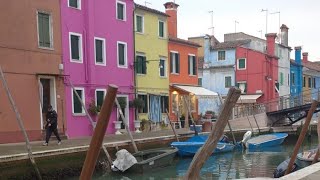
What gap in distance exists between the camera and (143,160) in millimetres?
14078

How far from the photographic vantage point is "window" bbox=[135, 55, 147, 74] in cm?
2189

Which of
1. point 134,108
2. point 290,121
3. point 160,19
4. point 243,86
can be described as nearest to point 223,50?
point 243,86

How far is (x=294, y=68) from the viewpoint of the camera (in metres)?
39.5

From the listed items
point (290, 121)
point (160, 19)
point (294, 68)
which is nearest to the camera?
point (160, 19)

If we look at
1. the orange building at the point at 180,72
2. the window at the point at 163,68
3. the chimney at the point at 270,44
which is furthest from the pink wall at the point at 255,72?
the window at the point at 163,68

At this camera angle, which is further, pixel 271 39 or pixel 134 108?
pixel 271 39

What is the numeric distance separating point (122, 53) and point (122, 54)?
5 centimetres

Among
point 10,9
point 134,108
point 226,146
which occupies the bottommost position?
point 226,146

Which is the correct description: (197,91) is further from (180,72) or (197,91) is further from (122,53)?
(122,53)

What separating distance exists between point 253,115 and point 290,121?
4213 mm

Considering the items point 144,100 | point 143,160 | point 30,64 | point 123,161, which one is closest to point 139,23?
point 144,100

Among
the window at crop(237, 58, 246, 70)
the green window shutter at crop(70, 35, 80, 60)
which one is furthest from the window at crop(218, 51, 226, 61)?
the green window shutter at crop(70, 35, 80, 60)

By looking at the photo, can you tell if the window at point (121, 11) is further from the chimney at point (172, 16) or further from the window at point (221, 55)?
the window at point (221, 55)

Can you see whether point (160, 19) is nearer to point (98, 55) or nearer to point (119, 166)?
point (98, 55)
